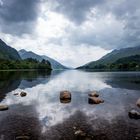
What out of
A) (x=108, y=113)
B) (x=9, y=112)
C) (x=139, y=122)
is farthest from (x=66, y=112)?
(x=139, y=122)

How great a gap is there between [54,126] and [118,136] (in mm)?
7879

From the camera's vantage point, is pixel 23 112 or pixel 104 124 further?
pixel 23 112

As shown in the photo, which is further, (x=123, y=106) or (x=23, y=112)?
(x=123, y=106)

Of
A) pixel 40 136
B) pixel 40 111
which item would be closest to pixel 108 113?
pixel 40 111

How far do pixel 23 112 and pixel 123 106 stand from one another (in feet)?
58.2

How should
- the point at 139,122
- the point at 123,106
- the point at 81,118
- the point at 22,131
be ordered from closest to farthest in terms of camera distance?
the point at 22,131, the point at 139,122, the point at 81,118, the point at 123,106

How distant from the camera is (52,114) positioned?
101ft

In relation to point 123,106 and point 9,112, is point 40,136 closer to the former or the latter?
point 9,112

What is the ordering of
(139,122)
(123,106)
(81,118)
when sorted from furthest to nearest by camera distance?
(123,106) → (81,118) → (139,122)

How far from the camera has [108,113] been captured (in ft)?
102

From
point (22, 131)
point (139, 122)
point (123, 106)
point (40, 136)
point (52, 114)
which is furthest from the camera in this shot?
point (123, 106)

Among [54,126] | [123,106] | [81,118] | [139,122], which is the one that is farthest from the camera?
[123,106]

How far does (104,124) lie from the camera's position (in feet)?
83.4

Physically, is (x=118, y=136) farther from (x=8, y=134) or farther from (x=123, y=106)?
(x=123, y=106)
